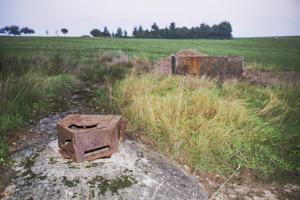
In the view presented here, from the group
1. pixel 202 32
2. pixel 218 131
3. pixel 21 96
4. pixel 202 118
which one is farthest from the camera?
pixel 202 32

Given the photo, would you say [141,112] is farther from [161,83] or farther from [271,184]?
[271,184]

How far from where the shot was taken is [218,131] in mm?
4246

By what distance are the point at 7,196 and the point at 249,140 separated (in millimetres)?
3302

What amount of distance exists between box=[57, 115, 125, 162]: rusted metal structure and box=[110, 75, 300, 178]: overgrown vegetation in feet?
3.28

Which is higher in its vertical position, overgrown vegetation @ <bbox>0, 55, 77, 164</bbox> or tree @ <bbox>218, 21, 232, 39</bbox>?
tree @ <bbox>218, 21, 232, 39</bbox>

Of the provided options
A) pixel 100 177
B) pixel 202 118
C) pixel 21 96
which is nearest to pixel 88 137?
pixel 100 177

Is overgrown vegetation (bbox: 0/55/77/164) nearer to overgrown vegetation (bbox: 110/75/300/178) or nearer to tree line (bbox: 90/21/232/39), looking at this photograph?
overgrown vegetation (bbox: 110/75/300/178)

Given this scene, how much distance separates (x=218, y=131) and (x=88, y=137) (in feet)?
6.66

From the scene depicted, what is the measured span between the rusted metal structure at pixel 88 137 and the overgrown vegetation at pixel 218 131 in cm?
100

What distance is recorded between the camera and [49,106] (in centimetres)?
531

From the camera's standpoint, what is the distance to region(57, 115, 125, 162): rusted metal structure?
3029 millimetres

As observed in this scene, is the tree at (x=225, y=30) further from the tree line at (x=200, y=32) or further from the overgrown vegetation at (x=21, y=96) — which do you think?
the overgrown vegetation at (x=21, y=96)

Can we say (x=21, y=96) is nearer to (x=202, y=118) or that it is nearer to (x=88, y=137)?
(x=88, y=137)

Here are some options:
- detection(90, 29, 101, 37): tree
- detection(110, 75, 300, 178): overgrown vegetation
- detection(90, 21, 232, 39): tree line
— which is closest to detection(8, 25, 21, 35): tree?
detection(90, 29, 101, 37): tree
